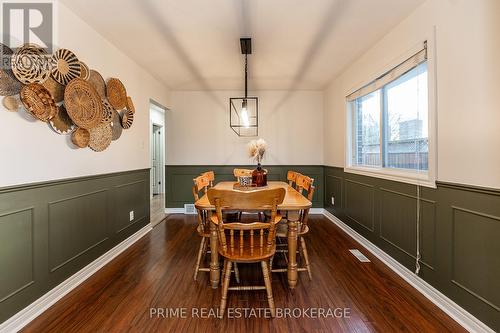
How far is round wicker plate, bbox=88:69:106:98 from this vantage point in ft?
7.80

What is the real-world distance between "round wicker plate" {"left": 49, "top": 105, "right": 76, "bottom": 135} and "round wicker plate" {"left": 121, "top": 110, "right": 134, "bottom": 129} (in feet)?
2.82

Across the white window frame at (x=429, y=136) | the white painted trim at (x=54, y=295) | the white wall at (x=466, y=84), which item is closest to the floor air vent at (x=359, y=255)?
the white window frame at (x=429, y=136)

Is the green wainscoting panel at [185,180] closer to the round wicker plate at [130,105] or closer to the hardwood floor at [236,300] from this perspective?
the round wicker plate at [130,105]

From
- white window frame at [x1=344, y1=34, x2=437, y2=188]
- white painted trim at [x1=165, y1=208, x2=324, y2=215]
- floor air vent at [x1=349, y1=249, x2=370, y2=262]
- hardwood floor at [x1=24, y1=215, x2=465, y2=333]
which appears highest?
white window frame at [x1=344, y1=34, x2=437, y2=188]

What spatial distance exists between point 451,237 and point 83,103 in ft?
10.5

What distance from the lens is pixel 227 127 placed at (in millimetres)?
4766

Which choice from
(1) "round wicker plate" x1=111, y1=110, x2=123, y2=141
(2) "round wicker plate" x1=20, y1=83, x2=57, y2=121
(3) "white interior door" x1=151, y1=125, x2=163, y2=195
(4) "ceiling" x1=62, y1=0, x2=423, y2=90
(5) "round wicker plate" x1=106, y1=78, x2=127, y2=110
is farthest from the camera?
(3) "white interior door" x1=151, y1=125, x2=163, y2=195

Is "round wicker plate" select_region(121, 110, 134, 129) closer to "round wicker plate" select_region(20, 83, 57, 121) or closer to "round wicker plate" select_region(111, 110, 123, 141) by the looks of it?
"round wicker plate" select_region(111, 110, 123, 141)

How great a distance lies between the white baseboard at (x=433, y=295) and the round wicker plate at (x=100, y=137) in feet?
10.5

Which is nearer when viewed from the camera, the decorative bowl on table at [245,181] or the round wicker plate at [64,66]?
the round wicker plate at [64,66]

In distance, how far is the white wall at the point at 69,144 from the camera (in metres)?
1.65

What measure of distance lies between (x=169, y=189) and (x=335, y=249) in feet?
10.7

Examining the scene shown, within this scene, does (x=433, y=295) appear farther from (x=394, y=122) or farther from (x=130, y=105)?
(x=130, y=105)

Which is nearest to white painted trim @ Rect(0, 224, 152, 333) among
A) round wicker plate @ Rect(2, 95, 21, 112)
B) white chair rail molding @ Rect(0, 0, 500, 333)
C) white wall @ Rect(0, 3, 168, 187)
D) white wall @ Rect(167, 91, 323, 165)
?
white chair rail molding @ Rect(0, 0, 500, 333)
